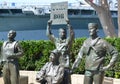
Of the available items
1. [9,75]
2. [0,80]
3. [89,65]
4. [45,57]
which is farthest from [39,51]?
[89,65]

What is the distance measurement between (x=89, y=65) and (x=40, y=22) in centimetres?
3838

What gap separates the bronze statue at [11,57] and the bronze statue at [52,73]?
5.25ft

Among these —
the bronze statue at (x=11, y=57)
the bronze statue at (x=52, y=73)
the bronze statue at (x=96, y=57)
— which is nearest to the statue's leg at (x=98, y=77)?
the bronze statue at (x=96, y=57)

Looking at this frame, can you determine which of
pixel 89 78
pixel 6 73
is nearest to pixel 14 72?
pixel 6 73

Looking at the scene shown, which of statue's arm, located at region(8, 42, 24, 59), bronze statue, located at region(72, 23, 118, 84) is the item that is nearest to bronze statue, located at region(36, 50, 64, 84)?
bronze statue, located at region(72, 23, 118, 84)

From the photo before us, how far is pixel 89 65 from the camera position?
6.18 metres

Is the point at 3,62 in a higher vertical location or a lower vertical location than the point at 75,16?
higher

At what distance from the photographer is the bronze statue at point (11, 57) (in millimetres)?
7203

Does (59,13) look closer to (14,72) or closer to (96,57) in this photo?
(14,72)

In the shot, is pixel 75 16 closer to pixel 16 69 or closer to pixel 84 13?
pixel 84 13

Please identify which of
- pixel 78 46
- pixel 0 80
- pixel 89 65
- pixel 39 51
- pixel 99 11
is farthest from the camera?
pixel 99 11

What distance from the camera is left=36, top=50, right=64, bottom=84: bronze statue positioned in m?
5.60

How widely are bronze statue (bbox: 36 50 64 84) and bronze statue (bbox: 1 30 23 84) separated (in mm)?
1600

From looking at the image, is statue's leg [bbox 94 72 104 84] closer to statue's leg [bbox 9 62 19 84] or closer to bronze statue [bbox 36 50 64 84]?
bronze statue [bbox 36 50 64 84]
